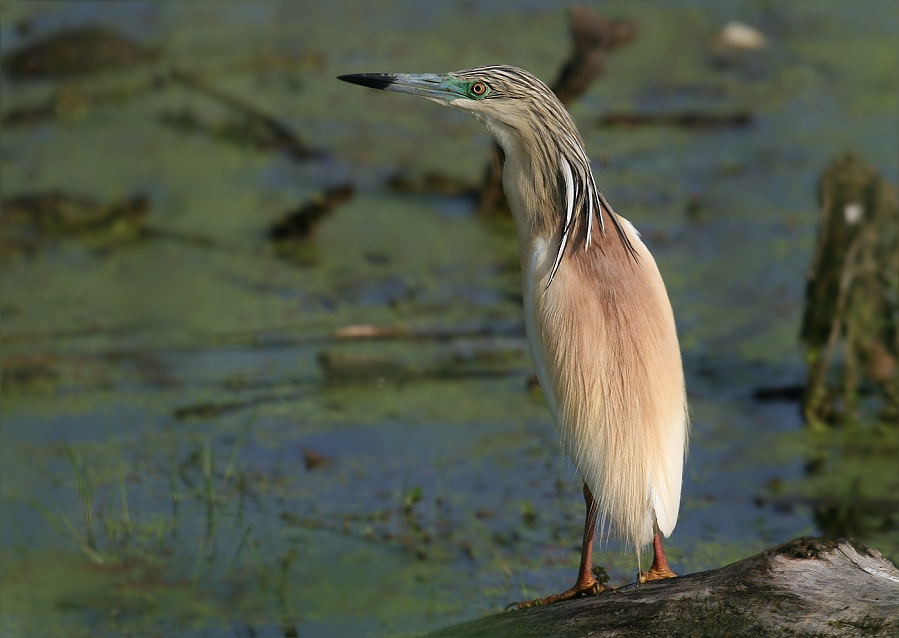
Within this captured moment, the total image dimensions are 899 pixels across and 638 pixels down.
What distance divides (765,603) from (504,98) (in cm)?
128

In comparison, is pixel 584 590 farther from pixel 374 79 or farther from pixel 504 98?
pixel 374 79

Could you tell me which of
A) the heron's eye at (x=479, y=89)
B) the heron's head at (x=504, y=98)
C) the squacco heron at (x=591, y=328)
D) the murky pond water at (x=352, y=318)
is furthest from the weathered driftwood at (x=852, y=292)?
the heron's eye at (x=479, y=89)

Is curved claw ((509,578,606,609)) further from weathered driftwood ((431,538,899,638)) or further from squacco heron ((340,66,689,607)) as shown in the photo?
weathered driftwood ((431,538,899,638))

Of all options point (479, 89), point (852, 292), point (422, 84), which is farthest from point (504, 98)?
point (852, 292)

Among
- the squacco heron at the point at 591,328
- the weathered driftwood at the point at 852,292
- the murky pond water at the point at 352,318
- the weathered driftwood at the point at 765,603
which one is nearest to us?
the weathered driftwood at the point at 765,603

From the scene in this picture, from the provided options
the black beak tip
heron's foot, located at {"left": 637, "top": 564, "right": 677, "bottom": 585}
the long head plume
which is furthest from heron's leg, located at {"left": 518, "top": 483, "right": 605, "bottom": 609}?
the black beak tip

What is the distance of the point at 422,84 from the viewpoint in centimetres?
300

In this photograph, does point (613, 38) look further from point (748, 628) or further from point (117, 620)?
point (748, 628)

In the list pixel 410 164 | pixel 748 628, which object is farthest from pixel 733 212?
pixel 748 628

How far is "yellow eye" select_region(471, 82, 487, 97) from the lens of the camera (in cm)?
293

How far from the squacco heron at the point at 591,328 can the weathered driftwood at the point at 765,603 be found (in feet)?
0.79

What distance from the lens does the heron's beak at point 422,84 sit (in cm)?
297

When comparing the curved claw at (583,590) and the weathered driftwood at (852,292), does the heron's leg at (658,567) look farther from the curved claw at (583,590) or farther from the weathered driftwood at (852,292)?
the weathered driftwood at (852,292)

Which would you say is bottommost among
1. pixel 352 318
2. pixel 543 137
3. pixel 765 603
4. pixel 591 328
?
pixel 352 318
